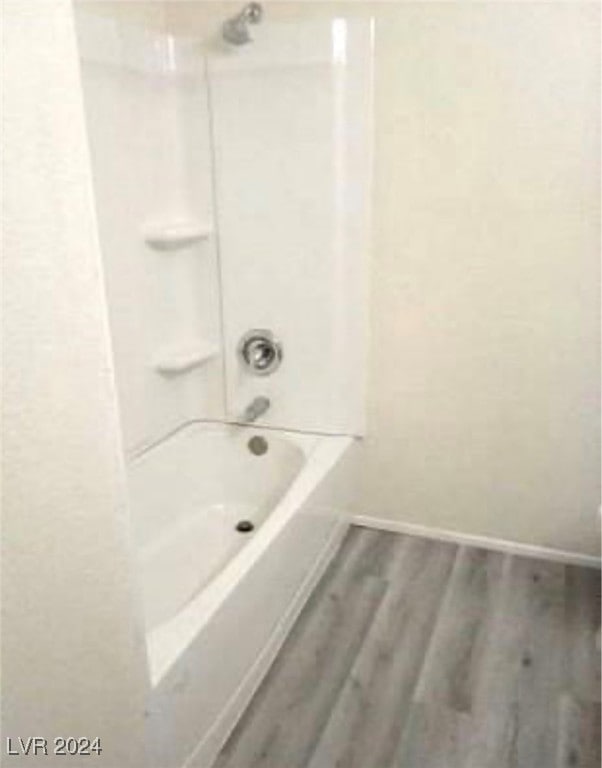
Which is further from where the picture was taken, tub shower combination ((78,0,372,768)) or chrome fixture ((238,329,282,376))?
chrome fixture ((238,329,282,376))

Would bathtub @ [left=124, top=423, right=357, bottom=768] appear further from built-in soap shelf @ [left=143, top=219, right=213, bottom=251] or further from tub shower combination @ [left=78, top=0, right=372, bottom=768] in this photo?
built-in soap shelf @ [left=143, top=219, right=213, bottom=251]

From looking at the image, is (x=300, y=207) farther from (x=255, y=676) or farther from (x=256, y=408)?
(x=255, y=676)

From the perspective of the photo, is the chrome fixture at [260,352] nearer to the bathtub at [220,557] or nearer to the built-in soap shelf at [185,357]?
the built-in soap shelf at [185,357]

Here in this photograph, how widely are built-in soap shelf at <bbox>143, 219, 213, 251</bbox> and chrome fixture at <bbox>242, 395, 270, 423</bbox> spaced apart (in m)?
0.67

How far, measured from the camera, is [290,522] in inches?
73.6

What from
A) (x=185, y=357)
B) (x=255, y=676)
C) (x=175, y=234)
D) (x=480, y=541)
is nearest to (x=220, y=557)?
(x=255, y=676)

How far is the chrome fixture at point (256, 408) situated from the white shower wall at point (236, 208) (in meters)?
0.04

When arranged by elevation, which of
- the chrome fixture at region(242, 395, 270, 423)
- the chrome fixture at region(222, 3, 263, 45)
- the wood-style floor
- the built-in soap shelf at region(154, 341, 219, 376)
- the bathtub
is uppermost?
the chrome fixture at region(222, 3, 263, 45)

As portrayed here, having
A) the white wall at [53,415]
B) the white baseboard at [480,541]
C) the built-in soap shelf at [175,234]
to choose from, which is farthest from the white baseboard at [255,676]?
the built-in soap shelf at [175,234]

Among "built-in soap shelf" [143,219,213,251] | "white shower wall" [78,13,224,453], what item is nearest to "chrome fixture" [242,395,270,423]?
"white shower wall" [78,13,224,453]

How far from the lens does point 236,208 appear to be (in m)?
2.33

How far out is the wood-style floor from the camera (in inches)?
61.4

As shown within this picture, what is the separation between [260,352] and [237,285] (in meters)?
0.28

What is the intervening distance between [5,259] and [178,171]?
1813 millimetres
